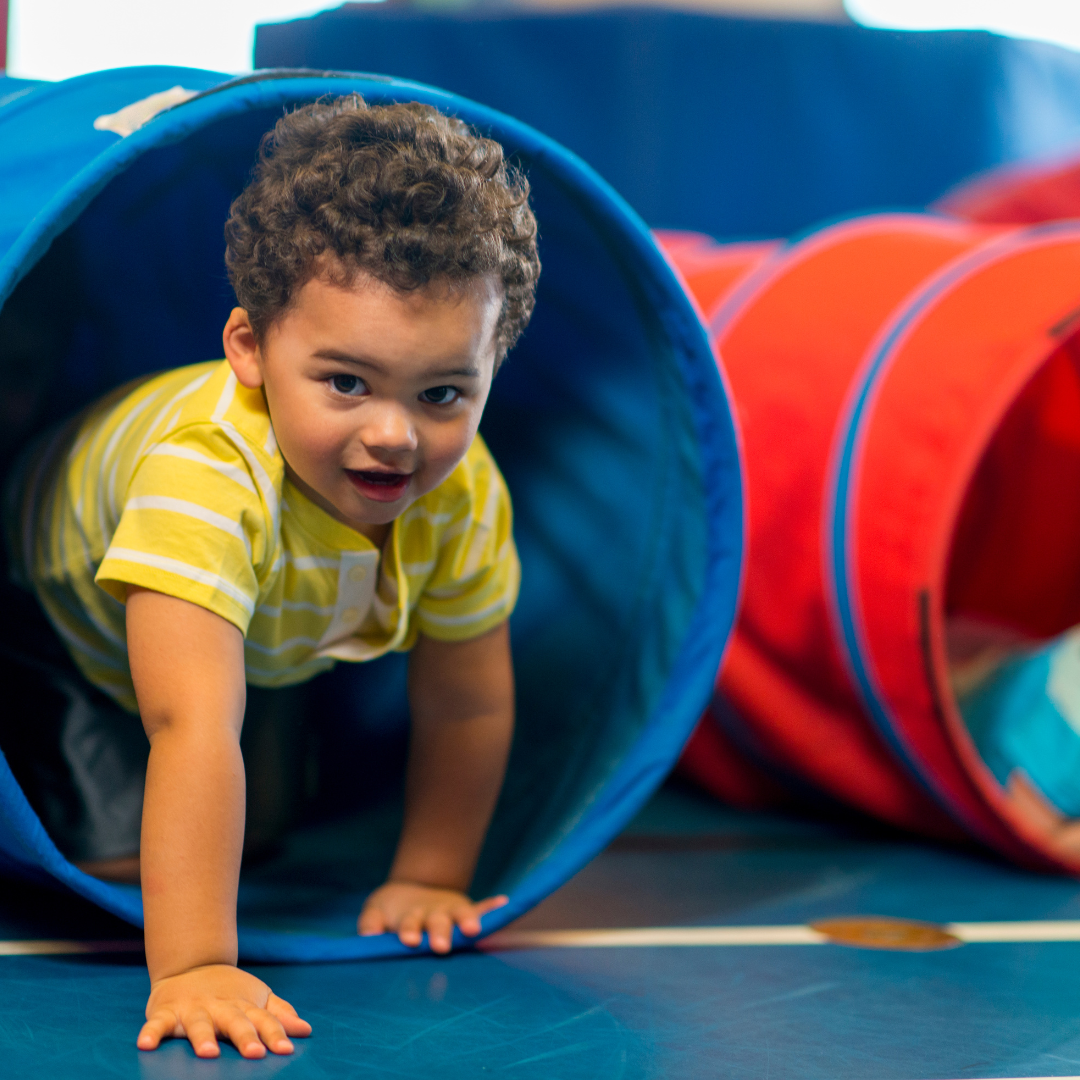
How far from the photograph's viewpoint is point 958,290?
158cm

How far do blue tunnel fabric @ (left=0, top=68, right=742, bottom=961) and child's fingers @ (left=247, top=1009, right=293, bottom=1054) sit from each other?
6.0 inches

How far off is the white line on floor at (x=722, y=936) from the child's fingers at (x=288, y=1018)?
0.90 ft

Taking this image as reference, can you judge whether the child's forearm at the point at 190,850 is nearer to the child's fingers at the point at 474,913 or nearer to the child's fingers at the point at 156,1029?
the child's fingers at the point at 156,1029

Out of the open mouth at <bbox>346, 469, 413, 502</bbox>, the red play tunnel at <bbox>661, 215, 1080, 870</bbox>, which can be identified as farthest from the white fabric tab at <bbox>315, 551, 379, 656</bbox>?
the red play tunnel at <bbox>661, 215, 1080, 870</bbox>

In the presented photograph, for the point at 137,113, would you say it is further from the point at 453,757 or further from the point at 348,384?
the point at 453,757

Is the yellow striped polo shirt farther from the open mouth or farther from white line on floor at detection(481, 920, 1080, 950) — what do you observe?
white line on floor at detection(481, 920, 1080, 950)

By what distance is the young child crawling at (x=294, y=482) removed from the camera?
976 mm

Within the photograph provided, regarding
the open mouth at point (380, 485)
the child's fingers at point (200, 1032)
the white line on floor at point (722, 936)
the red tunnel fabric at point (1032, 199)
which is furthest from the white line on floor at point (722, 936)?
the red tunnel fabric at point (1032, 199)

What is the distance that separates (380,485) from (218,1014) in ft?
1.31

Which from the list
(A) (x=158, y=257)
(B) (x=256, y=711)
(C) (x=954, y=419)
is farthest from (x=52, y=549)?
(C) (x=954, y=419)

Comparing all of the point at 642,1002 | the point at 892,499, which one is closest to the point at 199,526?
the point at 642,1002

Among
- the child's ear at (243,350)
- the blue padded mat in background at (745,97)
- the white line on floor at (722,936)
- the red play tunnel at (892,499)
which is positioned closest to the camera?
the child's ear at (243,350)

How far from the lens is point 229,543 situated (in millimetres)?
1039

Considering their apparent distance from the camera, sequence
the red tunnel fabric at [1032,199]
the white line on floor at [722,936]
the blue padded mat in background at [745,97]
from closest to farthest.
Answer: the white line on floor at [722,936] → the red tunnel fabric at [1032,199] → the blue padded mat in background at [745,97]
